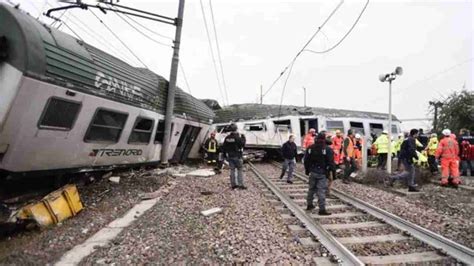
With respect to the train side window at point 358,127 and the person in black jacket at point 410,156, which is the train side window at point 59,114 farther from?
the train side window at point 358,127

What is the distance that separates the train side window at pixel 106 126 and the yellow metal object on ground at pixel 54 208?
1.55 metres

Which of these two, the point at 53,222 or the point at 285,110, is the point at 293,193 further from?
the point at 285,110

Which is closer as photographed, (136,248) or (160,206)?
(136,248)

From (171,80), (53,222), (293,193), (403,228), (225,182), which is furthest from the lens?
(171,80)

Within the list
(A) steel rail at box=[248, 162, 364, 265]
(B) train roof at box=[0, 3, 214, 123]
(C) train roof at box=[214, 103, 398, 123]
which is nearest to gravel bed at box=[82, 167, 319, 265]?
(A) steel rail at box=[248, 162, 364, 265]

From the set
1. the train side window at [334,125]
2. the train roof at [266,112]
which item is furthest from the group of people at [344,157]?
the train roof at [266,112]

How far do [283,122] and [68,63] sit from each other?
13886 millimetres

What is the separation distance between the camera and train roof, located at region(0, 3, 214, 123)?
6844 mm

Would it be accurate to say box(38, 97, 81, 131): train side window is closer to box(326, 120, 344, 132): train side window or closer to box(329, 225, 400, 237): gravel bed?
box(329, 225, 400, 237): gravel bed

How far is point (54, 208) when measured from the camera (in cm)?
726

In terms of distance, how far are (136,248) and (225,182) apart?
21.2ft

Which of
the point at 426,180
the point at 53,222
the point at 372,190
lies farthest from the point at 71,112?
the point at 426,180

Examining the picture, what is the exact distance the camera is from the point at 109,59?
10367 mm

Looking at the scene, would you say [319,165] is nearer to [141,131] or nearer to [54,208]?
[54,208]
